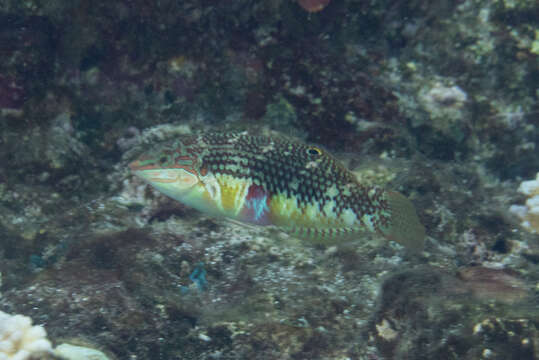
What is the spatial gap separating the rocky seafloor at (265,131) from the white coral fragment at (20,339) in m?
0.20

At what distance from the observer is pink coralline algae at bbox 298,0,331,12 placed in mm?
4379

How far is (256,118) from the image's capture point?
4355 mm

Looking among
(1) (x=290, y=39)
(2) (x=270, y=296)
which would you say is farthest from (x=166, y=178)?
(1) (x=290, y=39)

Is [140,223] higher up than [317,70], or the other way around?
[317,70]

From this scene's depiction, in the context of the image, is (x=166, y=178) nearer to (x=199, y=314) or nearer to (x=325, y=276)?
(x=199, y=314)

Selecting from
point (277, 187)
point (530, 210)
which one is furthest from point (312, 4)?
point (530, 210)

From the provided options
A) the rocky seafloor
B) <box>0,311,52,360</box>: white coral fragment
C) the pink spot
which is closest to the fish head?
the pink spot

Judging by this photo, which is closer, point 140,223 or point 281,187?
point 281,187

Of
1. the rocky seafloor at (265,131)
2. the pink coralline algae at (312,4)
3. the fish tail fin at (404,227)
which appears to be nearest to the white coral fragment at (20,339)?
the rocky seafloor at (265,131)

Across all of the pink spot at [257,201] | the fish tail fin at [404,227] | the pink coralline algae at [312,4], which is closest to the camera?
the fish tail fin at [404,227]

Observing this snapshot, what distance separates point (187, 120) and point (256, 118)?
84 cm

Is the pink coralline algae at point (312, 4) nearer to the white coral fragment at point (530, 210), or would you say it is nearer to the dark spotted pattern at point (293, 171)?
the dark spotted pattern at point (293, 171)

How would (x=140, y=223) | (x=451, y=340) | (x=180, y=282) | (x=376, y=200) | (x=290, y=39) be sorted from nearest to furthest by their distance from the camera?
(x=451, y=340)
(x=376, y=200)
(x=180, y=282)
(x=140, y=223)
(x=290, y=39)

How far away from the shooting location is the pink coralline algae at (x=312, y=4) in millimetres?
4379
